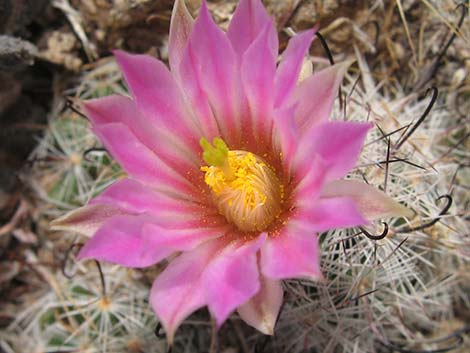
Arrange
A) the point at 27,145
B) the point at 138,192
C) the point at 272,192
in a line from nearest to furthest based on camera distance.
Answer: the point at 138,192
the point at 272,192
the point at 27,145

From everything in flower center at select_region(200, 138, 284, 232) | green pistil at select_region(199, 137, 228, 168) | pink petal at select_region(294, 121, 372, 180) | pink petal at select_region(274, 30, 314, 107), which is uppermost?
pink petal at select_region(274, 30, 314, 107)

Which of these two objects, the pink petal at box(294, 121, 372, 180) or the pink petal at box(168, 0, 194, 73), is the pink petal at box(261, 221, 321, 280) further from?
the pink petal at box(168, 0, 194, 73)

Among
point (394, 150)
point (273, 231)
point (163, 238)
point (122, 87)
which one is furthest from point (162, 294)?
point (122, 87)

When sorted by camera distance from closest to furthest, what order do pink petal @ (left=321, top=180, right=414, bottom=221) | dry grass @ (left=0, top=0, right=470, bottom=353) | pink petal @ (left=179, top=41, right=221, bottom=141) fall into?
pink petal @ (left=321, top=180, right=414, bottom=221) < pink petal @ (left=179, top=41, right=221, bottom=141) < dry grass @ (left=0, top=0, right=470, bottom=353)

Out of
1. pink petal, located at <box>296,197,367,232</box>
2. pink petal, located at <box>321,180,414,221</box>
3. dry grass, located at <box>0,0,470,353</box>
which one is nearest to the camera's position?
pink petal, located at <box>296,197,367,232</box>

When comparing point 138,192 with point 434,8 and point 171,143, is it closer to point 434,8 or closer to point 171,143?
point 171,143

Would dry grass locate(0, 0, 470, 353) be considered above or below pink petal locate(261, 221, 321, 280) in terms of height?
below

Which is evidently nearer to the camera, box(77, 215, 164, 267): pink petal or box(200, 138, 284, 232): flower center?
box(77, 215, 164, 267): pink petal

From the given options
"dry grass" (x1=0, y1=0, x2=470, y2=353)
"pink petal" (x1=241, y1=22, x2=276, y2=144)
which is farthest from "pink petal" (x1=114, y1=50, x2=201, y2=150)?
"dry grass" (x1=0, y1=0, x2=470, y2=353)
